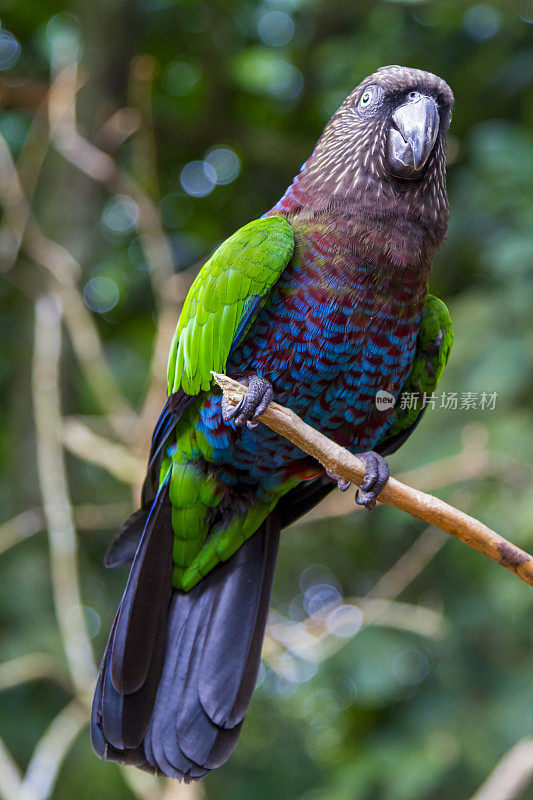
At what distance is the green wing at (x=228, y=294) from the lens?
2.28 metres

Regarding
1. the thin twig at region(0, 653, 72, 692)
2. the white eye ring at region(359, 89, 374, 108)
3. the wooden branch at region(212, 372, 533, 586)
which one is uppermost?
the white eye ring at region(359, 89, 374, 108)

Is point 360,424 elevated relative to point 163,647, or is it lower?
elevated

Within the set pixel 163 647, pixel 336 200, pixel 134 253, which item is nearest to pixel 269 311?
pixel 336 200

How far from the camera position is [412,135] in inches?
90.0

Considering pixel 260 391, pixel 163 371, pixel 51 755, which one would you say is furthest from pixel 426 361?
pixel 51 755

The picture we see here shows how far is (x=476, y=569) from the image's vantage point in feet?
15.2

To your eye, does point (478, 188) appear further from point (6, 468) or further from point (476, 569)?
point (6, 468)

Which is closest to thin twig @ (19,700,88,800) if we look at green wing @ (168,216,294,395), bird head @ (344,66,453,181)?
green wing @ (168,216,294,395)

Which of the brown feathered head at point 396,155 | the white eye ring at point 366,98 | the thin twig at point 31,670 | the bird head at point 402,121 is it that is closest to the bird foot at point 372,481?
the brown feathered head at point 396,155

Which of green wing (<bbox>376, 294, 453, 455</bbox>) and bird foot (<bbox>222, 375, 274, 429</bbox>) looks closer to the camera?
bird foot (<bbox>222, 375, 274, 429</bbox>)

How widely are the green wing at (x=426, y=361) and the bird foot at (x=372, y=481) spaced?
0.44 meters

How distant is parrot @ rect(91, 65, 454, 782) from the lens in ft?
7.55

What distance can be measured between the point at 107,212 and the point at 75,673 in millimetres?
3628

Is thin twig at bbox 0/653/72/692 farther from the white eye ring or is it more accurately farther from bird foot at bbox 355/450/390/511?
the white eye ring
